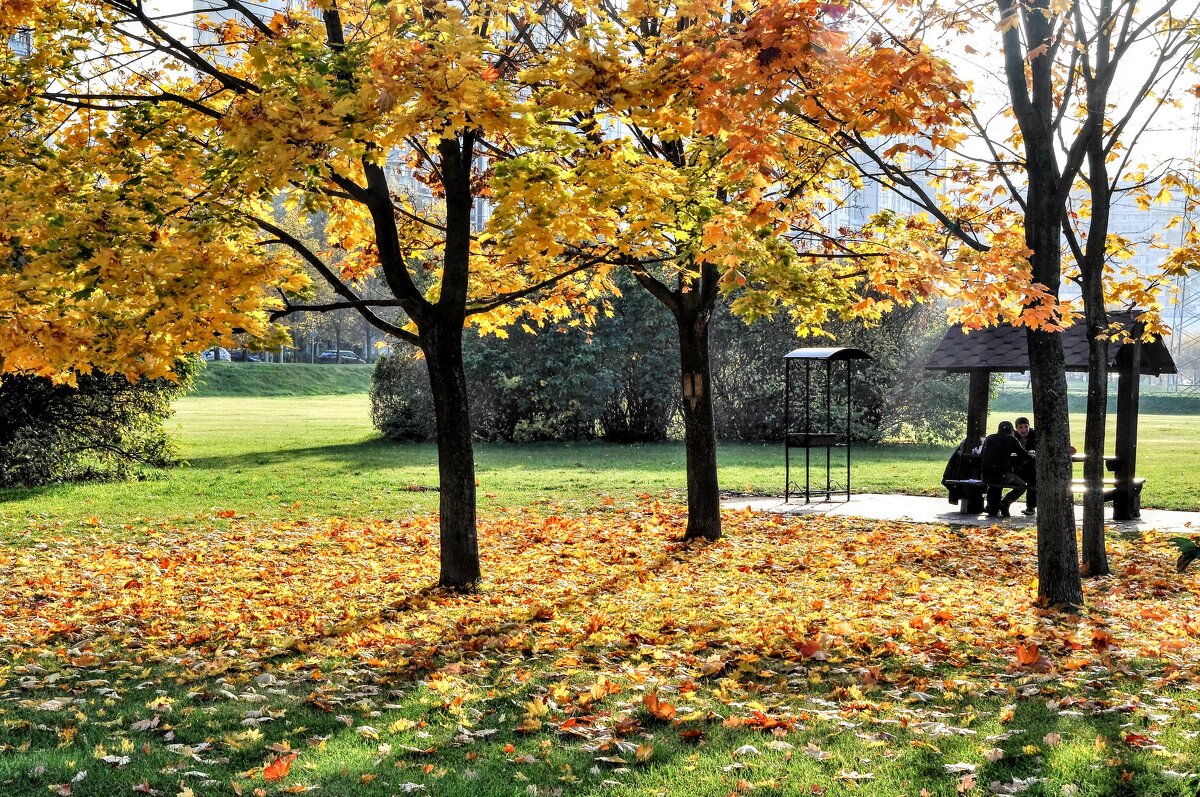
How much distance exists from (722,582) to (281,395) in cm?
4669

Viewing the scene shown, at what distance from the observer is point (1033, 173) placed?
7395 millimetres

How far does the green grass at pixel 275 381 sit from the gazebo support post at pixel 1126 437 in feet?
146

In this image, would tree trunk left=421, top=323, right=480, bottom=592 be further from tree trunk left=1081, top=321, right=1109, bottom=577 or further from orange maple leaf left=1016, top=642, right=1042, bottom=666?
tree trunk left=1081, top=321, right=1109, bottom=577

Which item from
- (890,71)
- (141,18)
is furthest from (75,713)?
(890,71)

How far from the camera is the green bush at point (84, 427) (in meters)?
16.2

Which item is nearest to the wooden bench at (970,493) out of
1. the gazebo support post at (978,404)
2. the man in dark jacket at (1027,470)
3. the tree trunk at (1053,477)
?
the man in dark jacket at (1027,470)

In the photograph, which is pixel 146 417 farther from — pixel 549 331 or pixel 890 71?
pixel 890 71

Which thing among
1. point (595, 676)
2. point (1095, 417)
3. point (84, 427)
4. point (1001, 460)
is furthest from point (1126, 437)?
point (84, 427)

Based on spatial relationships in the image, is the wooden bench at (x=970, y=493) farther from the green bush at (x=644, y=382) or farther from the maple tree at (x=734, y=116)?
the green bush at (x=644, y=382)

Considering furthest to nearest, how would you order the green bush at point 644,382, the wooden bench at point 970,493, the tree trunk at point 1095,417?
the green bush at point 644,382
the wooden bench at point 970,493
the tree trunk at point 1095,417

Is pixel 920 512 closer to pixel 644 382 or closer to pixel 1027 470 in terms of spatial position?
pixel 1027 470

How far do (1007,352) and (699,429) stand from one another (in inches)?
245

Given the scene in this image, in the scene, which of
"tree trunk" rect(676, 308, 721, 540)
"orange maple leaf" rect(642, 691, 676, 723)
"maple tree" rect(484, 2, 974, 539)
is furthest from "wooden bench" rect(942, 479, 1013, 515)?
"orange maple leaf" rect(642, 691, 676, 723)

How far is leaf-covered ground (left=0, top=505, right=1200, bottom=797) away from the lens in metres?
4.21
